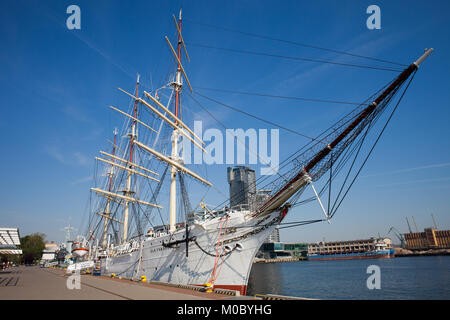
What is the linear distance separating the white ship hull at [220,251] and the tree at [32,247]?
313 feet

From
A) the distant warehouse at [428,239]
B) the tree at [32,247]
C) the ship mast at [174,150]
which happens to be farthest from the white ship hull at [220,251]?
the distant warehouse at [428,239]

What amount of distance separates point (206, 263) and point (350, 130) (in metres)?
10.7

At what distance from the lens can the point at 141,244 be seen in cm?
2152

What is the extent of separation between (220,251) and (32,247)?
103m

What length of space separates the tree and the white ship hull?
95411 mm

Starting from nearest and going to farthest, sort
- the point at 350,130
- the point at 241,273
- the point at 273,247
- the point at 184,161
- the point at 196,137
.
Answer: the point at 350,130 < the point at 241,273 < the point at 184,161 < the point at 196,137 < the point at 273,247

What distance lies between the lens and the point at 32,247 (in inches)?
3521

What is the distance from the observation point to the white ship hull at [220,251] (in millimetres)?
14352

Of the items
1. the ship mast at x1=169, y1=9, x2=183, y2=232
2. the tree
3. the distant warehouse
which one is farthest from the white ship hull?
the distant warehouse
